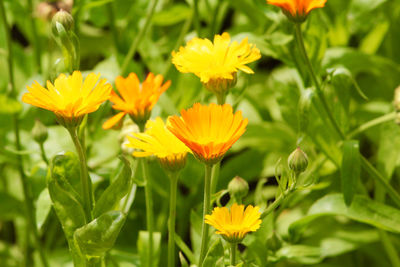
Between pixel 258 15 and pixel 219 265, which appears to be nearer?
pixel 219 265

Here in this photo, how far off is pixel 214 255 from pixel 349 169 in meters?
0.28

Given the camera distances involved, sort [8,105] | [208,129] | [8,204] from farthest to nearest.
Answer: [8,204]
[8,105]
[208,129]

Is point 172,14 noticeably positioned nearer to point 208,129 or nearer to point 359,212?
point 359,212

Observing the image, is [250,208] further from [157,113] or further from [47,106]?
[157,113]

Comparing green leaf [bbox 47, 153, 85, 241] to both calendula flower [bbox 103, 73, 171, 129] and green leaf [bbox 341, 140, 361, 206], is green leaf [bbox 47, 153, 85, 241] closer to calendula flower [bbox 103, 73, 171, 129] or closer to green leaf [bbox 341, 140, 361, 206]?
calendula flower [bbox 103, 73, 171, 129]

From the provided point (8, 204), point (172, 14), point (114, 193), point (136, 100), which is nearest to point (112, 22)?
point (172, 14)

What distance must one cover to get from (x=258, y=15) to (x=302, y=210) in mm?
410

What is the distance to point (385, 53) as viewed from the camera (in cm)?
152

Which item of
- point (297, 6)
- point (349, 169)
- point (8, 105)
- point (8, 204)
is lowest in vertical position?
point (8, 204)

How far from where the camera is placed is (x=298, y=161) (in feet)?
2.40

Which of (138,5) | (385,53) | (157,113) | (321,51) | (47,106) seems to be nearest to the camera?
(47,106)

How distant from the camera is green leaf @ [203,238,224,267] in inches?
29.1

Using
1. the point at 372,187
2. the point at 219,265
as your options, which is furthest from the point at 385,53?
the point at 219,265

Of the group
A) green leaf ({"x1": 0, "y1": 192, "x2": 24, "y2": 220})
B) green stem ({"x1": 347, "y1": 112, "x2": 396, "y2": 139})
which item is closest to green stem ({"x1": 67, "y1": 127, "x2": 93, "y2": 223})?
green stem ({"x1": 347, "y1": 112, "x2": 396, "y2": 139})
